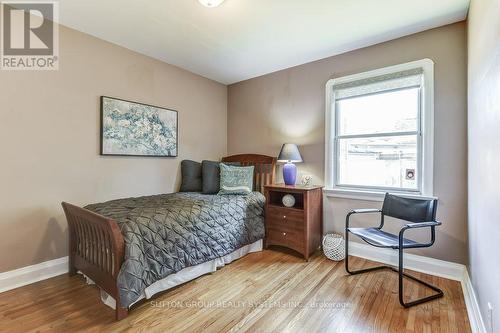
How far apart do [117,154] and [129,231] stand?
1260 mm

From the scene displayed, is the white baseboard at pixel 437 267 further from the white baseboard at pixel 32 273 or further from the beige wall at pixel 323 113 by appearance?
the white baseboard at pixel 32 273

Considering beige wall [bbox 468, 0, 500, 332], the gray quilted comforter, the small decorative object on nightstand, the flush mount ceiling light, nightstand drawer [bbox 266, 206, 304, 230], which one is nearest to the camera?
beige wall [bbox 468, 0, 500, 332]

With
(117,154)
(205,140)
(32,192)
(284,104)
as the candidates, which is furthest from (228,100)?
(32,192)

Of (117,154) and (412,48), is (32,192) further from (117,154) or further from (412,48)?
(412,48)

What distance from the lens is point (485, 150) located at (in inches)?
55.7

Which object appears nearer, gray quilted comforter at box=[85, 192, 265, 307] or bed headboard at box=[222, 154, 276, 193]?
gray quilted comforter at box=[85, 192, 265, 307]

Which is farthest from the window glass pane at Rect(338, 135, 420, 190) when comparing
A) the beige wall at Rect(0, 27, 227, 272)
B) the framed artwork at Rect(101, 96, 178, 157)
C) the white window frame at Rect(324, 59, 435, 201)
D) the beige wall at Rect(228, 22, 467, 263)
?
the beige wall at Rect(0, 27, 227, 272)

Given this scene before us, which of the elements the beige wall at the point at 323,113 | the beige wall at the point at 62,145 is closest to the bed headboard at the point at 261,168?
the beige wall at the point at 323,113

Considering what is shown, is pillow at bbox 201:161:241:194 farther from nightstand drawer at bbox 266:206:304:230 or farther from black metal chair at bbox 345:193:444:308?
black metal chair at bbox 345:193:444:308

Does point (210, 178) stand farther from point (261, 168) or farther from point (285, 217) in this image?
point (285, 217)

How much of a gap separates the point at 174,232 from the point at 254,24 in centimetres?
201

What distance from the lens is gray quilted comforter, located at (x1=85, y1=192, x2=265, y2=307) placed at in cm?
170

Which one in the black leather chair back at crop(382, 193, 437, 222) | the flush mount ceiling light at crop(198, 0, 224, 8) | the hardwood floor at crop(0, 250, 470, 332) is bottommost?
the hardwood floor at crop(0, 250, 470, 332)

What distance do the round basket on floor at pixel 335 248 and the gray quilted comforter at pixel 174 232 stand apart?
76 centimetres
